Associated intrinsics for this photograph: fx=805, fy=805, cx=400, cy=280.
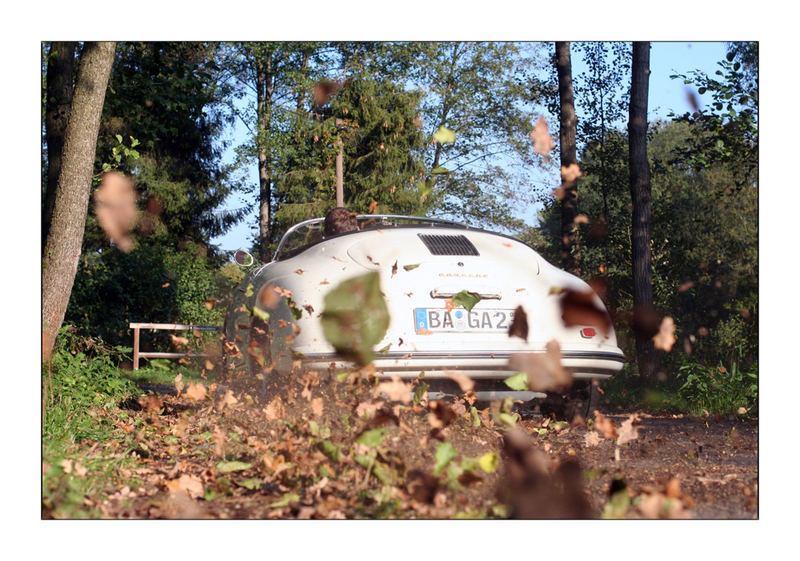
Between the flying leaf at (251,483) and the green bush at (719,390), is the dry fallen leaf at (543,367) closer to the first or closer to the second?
the flying leaf at (251,483)

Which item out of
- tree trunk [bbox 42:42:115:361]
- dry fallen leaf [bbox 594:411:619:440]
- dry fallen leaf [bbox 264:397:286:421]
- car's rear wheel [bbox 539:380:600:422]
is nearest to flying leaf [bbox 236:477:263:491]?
dry fallen leaf [bbox 264:397:286:421]

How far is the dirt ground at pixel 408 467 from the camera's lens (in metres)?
3.14

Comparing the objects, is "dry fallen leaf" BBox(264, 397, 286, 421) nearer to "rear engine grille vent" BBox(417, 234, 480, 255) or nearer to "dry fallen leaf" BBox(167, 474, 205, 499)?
"dry fallen leaf" BBox(167, 474, 205, 499)

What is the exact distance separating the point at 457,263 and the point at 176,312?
1309 centimetres

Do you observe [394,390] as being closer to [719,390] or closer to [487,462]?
[487,462]

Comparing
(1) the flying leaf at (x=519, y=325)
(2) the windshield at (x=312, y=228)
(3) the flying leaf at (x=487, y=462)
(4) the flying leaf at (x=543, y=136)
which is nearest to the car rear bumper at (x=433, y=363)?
(1) the flying leaf at (x=519, y=325)

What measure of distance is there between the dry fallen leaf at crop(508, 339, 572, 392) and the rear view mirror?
8.21 ft

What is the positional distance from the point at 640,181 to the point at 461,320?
26.4 feet

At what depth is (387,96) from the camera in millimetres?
23031

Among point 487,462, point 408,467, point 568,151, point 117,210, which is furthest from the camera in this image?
point 117,210

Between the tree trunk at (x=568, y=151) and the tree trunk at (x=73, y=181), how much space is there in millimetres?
7093

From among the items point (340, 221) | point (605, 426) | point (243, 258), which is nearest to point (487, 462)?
point (605, 426)

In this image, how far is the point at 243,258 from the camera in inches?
252

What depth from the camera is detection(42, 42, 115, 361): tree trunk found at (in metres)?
6.48
